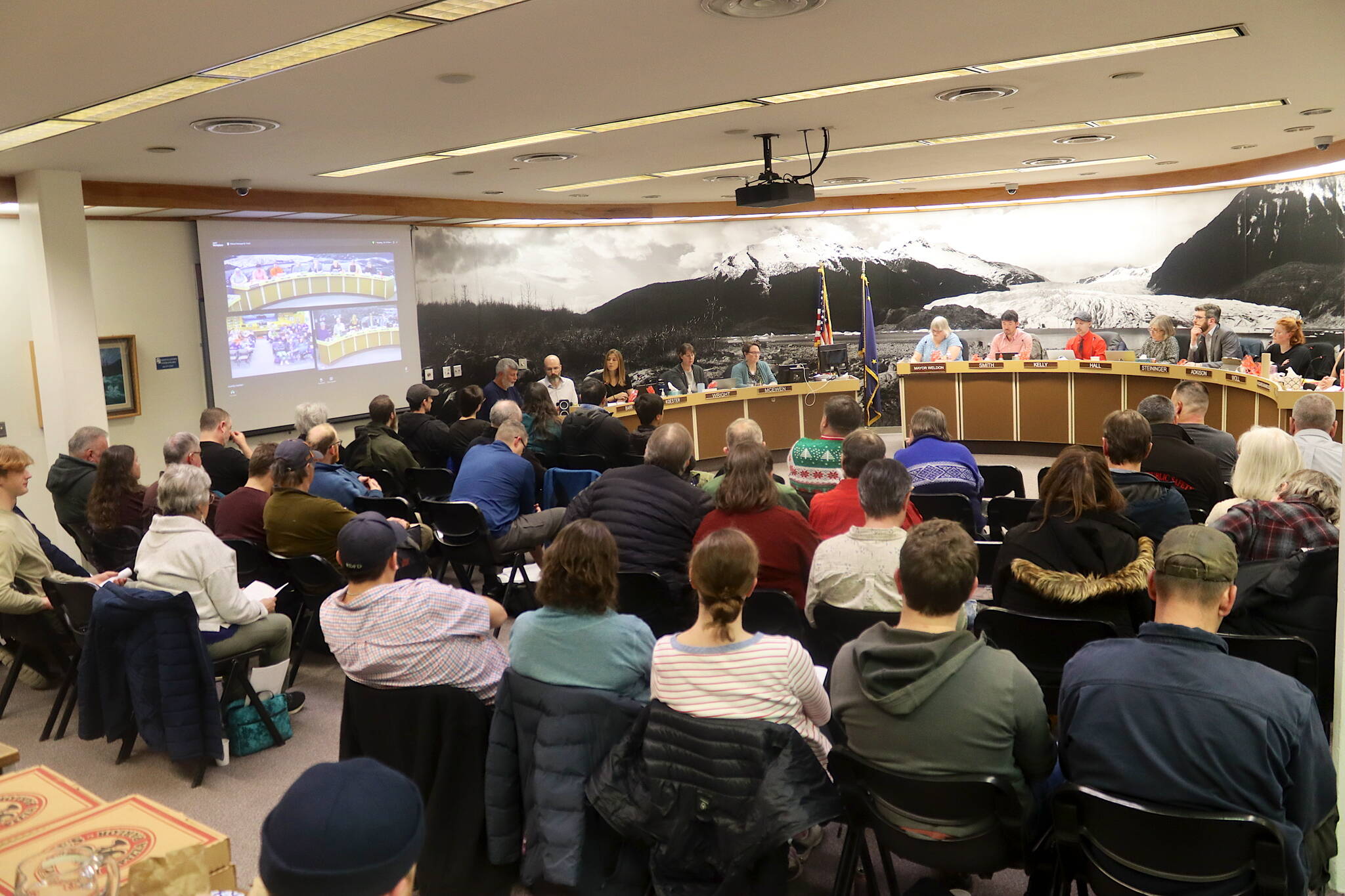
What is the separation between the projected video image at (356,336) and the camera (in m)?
10.3

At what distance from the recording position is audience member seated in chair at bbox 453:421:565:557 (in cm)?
611

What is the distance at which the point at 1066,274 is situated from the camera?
44.4 feet

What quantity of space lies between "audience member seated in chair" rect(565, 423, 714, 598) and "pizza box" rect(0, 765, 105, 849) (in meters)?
2.40

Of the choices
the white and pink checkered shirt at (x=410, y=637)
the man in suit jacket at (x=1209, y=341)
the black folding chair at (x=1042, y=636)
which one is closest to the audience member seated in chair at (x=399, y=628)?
the white and pink checkered shirt at (x=410, y=637)

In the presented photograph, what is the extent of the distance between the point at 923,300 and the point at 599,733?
12222 mm

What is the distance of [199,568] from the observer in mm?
4406

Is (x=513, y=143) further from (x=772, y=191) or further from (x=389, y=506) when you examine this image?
(x=389, y=506)

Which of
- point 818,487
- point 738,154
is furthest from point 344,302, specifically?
point 818,487

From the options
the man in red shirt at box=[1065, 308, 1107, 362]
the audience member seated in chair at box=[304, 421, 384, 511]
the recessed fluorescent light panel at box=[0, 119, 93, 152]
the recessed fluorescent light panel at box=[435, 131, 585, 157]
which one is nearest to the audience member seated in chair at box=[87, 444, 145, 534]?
the audience member seated in chair at box=[304, 421, 384, 511]

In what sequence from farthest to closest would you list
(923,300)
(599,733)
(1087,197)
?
(923,300)
(1087,197)
(599,733)

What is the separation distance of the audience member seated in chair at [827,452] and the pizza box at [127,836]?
4.09 m

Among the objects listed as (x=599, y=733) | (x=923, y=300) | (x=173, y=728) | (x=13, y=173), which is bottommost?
(x=173, y=728)

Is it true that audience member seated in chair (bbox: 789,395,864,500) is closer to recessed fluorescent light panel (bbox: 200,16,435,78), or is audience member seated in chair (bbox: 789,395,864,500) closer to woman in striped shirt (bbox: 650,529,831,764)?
woman in striped shirt (bbox: 650,529,831,764)

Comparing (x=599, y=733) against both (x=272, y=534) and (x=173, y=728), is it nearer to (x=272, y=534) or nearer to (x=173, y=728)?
(x=173, y=728)
